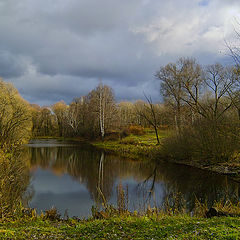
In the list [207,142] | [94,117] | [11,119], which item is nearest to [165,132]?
[207,142]

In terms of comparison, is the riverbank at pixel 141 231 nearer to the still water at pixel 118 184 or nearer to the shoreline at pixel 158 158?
the still water at pixel 118 184

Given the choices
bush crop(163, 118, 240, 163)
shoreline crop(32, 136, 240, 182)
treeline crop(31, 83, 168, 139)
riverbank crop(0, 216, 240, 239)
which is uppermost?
treeline crop(31, 83, 168, 139)

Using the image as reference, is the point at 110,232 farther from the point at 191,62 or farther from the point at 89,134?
the point at 89,134

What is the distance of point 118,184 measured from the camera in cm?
1366

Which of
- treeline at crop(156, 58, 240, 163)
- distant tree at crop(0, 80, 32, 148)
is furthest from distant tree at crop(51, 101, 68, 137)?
treeline at crop(156, 58, 240, 163)

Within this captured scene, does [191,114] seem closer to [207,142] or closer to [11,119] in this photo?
[207,142]

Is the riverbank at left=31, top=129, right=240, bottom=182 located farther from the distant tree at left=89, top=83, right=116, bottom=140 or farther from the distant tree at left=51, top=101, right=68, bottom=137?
the distant tree at left=51, top=101, right=68, bottom=137

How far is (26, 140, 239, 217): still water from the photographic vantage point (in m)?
10.7

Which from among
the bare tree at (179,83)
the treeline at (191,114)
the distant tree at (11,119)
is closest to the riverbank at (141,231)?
the distant tree at (11,119)

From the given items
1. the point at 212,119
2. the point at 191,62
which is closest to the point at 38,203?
the point at 212,119

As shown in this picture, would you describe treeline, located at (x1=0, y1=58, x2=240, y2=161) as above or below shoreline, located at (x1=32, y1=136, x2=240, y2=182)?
above

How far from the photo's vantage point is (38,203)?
10641 millimetres

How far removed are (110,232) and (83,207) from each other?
525cm

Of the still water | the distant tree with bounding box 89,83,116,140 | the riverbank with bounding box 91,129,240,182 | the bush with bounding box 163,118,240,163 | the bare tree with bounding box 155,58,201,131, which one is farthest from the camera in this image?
the distant tree with bounding box 89,83,116,140
